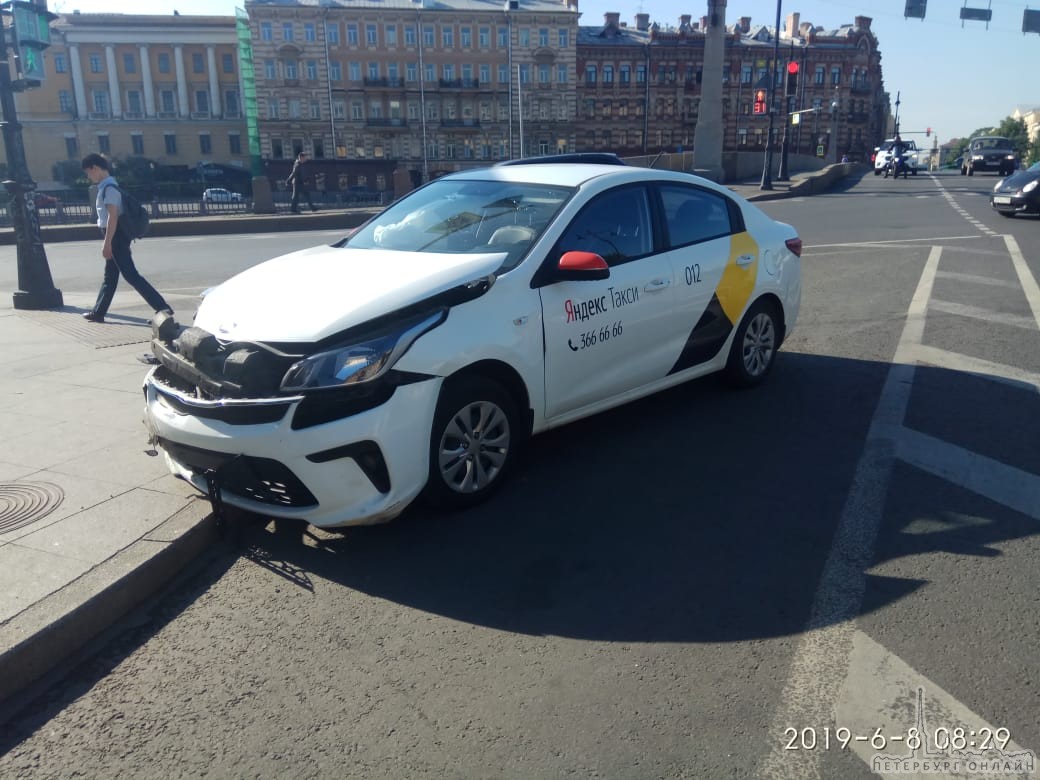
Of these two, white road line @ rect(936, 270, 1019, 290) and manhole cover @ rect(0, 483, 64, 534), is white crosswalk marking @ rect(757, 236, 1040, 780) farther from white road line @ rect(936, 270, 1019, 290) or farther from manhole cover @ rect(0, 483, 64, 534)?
white road line @ rect(936, 270, 1019, 290)

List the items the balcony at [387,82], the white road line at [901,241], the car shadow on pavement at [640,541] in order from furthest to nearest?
1. the balcony at [387,82]
2. the white road line at [901,241]
3. the car shadow on pavement at [640,541]

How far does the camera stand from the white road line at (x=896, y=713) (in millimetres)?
2619

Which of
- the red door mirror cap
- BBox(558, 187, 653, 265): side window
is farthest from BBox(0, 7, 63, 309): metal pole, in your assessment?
the red door mirror cap

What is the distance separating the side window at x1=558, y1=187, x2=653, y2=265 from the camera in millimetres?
4957

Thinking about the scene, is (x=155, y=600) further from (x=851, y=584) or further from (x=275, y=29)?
(x=275, y=29)

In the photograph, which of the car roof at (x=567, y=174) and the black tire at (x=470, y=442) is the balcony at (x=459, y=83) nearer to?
the car roof at (x=567, y=174)

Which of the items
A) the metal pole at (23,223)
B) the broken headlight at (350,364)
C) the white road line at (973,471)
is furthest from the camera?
→ the metal pole at (23,223)

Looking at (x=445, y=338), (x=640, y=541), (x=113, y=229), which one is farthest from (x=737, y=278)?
(x=113, y=229)

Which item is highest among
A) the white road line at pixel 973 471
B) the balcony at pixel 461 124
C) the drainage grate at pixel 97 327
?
the balcony at pixel 461 124

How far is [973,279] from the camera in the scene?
38.2 ft

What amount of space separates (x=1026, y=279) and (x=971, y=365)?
5.57m

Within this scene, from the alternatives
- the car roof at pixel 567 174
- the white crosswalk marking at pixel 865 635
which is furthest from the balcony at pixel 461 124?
the white crosswalk marking at pixel 865 635

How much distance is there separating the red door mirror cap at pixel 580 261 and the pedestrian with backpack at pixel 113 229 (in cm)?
586

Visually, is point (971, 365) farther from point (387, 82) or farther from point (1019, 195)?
point (387, 82)
